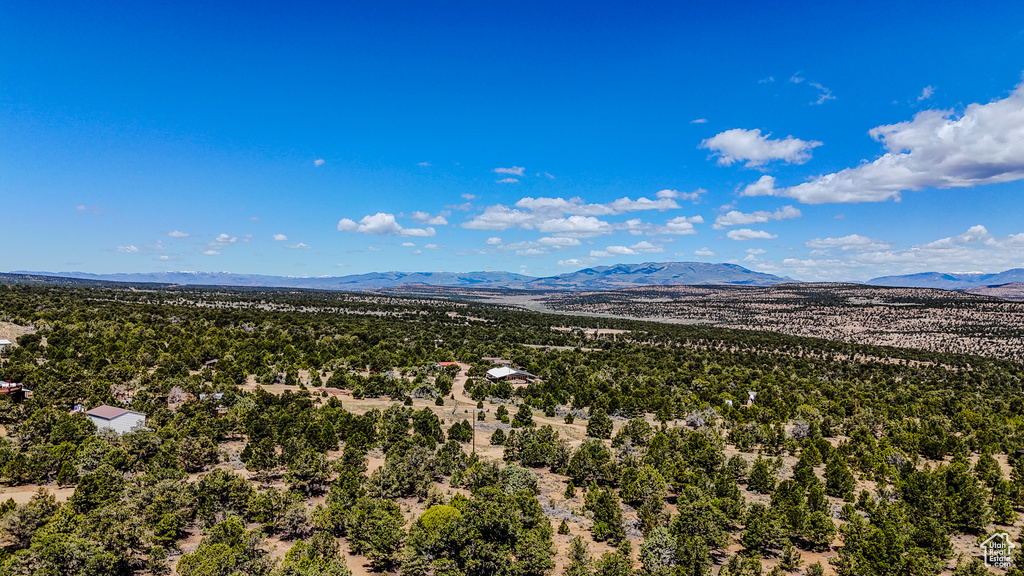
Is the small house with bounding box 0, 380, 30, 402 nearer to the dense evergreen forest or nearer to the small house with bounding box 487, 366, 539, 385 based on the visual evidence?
the dense evergreen forest

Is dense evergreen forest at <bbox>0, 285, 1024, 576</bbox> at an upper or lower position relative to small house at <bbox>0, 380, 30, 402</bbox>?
lower

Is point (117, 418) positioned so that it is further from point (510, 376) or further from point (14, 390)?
point (510, 376)

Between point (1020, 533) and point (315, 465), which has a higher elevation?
point (315, 465)

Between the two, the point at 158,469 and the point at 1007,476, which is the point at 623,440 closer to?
the point at 1007,476

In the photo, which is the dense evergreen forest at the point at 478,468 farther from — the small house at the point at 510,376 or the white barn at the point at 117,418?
the small house at the point at 510,376

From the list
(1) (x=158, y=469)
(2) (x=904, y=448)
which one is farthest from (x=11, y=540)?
(2) (x=904, y=448)

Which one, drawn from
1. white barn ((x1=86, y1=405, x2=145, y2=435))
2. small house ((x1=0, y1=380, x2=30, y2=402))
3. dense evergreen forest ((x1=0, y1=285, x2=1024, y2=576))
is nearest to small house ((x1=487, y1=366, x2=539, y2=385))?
dense evergreen forest ((x1=0, y1=285, x2=1024, y2=576))
